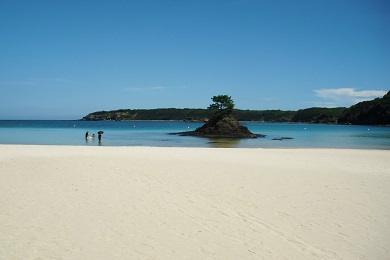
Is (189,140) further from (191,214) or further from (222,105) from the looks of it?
(191,214)

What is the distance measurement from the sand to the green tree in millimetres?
47914

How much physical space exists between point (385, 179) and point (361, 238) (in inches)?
339

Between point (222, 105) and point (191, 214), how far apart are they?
181 ft

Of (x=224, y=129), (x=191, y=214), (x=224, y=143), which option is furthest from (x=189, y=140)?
(x=191, y=214)

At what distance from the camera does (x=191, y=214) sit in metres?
8.86

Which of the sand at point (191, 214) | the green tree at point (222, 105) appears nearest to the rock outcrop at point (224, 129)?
the green tree at point (222, 105)

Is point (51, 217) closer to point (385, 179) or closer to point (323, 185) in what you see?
point (323, 185)

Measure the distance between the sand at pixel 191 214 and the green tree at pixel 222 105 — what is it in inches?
1886

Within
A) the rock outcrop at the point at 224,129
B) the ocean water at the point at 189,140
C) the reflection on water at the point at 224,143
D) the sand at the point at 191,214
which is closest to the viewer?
the sand at the point at 191,214

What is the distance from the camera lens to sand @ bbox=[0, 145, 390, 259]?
660 cm

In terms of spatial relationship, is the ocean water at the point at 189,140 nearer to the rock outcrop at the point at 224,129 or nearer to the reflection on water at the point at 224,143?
the reflection on water at the point at 224,143

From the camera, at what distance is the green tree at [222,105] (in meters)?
62.9

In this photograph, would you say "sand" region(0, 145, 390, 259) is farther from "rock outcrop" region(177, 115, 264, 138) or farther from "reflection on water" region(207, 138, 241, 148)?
"rock outcrop" region(177, 115, 264, 138)

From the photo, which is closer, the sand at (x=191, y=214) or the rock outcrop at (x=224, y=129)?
the sand at (x=191, y=214)
